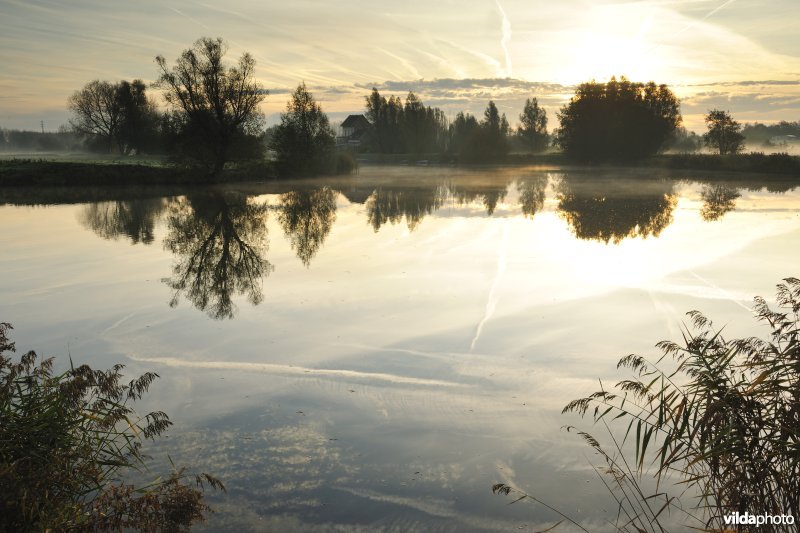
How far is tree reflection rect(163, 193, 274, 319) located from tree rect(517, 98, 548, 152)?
339ft

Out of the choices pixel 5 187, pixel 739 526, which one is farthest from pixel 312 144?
pixel 739 526

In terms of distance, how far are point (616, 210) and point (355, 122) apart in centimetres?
12293

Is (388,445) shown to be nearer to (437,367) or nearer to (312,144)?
(437,367)

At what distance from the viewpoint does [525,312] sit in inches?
499

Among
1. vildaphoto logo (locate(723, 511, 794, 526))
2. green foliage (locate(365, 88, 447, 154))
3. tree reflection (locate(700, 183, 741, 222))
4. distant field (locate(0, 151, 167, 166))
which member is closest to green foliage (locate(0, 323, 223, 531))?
vildaphoto logo (locate(723, 511, 794, 526))

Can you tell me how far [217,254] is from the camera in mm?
19797

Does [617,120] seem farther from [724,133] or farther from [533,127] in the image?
[533,127]

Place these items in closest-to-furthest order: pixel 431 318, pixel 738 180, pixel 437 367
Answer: pixel 437 367
pixel 431 318
pixel 738 180

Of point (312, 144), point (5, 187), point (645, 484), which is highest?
point (312, 144)

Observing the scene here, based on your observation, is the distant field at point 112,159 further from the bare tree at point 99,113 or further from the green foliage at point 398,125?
the green foliage at point 398,125

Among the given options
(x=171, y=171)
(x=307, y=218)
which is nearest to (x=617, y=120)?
(x=171, y=171)

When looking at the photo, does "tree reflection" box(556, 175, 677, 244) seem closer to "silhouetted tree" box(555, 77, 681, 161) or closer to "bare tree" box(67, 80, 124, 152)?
"silhouetted tree" box(555, 77, 681, 161)

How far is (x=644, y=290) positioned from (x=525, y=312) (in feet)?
12.6

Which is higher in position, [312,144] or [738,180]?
[312,144]
